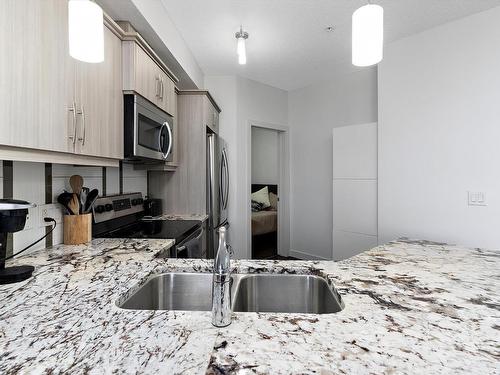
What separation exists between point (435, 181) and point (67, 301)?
2.87 metres

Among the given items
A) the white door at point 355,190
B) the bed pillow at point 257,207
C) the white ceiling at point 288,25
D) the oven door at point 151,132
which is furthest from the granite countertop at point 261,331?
the bed pillow at point 257,207

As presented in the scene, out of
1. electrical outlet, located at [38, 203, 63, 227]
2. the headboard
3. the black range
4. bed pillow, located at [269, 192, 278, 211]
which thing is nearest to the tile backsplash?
electrical outlet, located at [38, 203, 63, 227]

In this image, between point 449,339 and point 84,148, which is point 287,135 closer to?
point 84,148

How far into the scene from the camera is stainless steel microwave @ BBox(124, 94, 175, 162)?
5.78 ft

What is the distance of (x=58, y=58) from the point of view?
1.18m

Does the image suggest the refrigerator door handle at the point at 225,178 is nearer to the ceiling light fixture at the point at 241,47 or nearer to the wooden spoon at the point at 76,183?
the ceiling light fixture at the point at 241,47

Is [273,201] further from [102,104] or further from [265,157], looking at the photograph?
[102,104]

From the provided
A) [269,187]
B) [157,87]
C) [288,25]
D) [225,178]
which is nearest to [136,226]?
[157,87]

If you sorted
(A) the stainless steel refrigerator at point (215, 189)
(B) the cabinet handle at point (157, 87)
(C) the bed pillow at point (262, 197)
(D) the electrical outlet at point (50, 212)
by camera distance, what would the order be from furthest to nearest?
(C) the bed pillow at point (262, 197)
(A) the stainless steel refrigerator at point (215, 189)
(B) the cabinet handle at point (157, 87)
(D) the electrical outlet at point (50, 212)

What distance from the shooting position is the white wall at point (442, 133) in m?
2.23

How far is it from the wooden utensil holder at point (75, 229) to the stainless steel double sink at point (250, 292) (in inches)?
30.0

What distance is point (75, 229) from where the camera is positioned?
5.16ft

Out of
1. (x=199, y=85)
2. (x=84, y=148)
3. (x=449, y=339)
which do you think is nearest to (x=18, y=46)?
(x=84, y=148)

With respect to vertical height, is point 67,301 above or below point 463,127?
below
